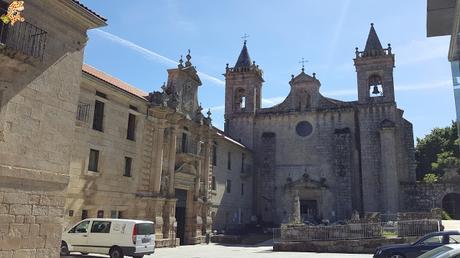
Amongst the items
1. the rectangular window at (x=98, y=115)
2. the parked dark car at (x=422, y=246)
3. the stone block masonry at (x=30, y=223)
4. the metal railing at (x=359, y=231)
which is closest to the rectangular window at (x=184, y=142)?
the rectangular window at (x=98, y=115)

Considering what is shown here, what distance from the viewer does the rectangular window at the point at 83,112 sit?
61.6 feet

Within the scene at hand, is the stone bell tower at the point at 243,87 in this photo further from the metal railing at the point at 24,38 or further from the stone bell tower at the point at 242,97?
the metal railing at the point at 24,38

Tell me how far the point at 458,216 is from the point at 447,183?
4084mm

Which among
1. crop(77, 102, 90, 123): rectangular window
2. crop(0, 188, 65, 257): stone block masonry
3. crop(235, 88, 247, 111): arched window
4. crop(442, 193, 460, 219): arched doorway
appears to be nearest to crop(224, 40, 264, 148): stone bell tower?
crop(235, 88, 247, 111): arched window

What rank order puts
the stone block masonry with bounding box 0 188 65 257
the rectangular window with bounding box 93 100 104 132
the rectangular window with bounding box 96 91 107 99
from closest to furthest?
the stone block masonry with bounding box 0 188 65 257 < the rectangular window with bounding box 93 100 104 132 < the rectangular window with bounding box 96 91 107 99

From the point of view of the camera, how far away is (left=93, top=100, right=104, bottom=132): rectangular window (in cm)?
2006

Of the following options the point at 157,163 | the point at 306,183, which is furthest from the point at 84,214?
the point at 306,183

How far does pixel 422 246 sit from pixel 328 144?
84.3ft

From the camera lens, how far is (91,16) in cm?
1248

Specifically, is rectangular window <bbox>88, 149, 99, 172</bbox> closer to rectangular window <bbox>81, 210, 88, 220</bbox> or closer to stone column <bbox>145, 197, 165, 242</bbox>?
rectangular window <bbox>81, 210, 88, 220</bbox>

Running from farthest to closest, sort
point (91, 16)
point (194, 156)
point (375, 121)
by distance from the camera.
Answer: point (375, 121)
point (194, 156)
point (91, 16)

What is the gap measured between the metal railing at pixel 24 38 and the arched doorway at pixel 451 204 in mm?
35334

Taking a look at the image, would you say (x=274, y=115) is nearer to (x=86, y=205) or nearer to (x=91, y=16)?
(x=86, y=205)

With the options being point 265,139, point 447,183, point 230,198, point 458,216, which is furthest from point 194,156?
point 458,216
